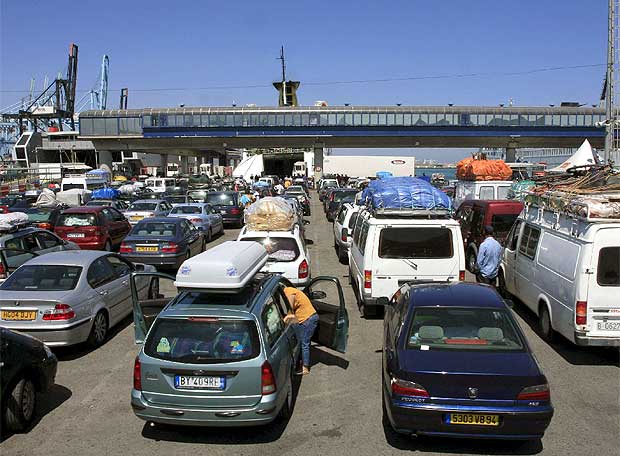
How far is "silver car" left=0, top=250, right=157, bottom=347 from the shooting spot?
26.4ft

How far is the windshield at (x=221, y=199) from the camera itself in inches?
1033

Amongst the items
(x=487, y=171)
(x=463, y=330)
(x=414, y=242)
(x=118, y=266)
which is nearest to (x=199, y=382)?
(x=463, y=330)

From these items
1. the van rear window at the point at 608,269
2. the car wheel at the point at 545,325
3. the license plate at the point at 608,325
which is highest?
the van rear window at the point at 608,269

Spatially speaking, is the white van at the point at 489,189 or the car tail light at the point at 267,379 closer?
the car tail light at the point at 267,379

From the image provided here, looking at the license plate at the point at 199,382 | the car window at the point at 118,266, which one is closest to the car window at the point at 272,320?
the license plate at the point at 199,382

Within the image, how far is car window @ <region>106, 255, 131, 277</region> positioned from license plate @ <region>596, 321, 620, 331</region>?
308 inches

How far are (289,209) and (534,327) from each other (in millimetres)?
6044

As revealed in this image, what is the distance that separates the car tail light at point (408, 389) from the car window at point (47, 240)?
400 inches

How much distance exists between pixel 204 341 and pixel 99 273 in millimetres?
4533

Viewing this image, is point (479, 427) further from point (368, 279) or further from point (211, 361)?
point (368, 279)

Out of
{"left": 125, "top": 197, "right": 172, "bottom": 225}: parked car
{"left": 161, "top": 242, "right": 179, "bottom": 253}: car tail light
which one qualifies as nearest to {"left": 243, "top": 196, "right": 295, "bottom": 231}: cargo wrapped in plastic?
{"left": 161, "top": 242, "right": 179, "bottom": 253}: car tail light

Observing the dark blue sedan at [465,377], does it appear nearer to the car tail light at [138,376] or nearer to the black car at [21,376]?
the car tail light at [138,376]

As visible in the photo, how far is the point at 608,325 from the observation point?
7902mm

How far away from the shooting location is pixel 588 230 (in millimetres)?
7957
